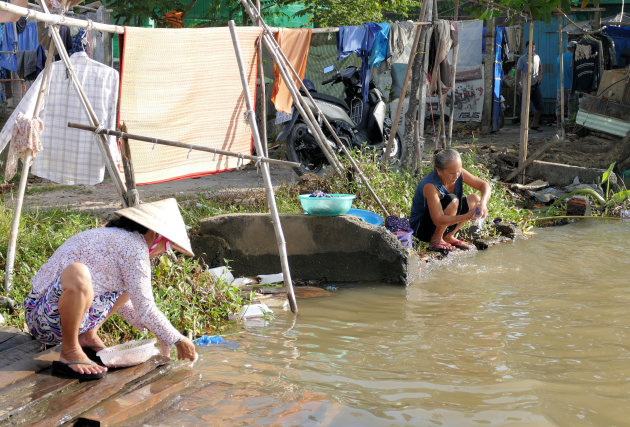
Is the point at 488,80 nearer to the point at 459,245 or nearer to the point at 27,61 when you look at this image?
the point at 459,245

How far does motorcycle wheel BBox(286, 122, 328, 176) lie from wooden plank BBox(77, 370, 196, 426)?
5593mm

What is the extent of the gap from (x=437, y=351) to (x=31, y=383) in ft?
7.56

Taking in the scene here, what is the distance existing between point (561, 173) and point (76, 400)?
27.2 ft

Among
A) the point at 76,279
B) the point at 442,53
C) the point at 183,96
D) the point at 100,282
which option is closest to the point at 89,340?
the point at 100,282

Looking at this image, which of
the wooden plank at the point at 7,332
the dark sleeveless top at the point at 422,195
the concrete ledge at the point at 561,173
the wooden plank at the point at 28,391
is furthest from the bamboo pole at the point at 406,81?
the wooden plank at the point at 28,391

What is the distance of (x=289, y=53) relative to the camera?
664cm

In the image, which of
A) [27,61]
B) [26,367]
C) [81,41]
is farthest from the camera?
[27,61]

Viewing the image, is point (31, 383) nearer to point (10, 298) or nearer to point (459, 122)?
point (10, 298)

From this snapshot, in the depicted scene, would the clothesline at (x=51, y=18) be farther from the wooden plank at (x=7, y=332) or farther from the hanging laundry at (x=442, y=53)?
the hanging laundry at (x=442, y=53)

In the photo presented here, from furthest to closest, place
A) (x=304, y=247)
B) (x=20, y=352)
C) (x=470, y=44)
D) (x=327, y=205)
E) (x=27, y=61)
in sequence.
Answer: (x=470, y=44)
(x=27, y=61)
(x=304, y=247)
(x=327, y=205)
(x=20, y=352)

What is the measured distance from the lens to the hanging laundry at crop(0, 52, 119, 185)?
14.9ft

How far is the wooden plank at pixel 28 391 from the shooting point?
2828 millimetres

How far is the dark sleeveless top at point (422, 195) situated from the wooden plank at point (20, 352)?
3.91 metres

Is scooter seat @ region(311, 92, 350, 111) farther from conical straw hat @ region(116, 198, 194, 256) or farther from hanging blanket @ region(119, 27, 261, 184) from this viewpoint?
conical straw hat @ region(116, 198, 194, 256)
